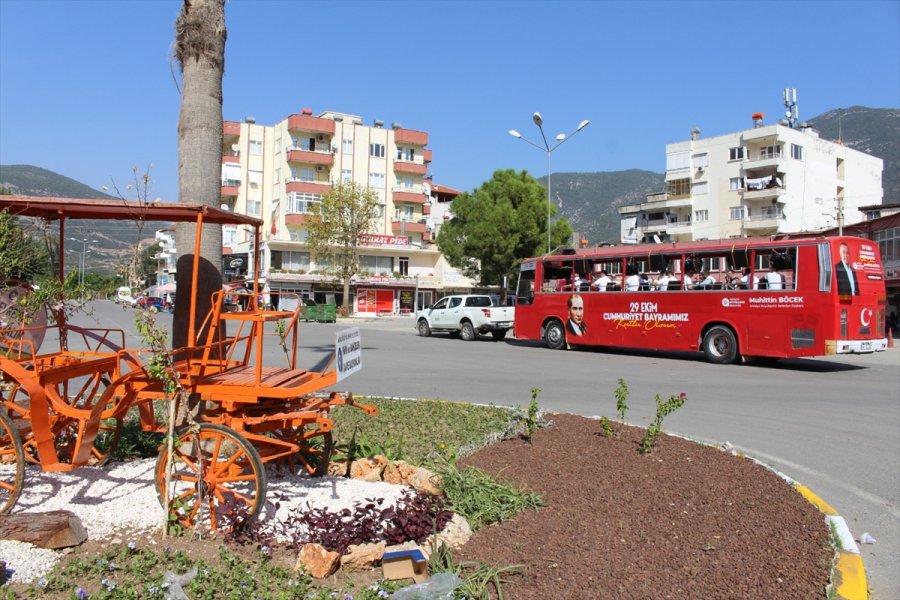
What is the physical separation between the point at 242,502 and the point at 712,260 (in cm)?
1724

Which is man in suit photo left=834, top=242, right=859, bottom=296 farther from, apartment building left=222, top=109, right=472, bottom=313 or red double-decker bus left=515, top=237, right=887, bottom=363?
apartment building left=222, top=109, right=472, bottom=313

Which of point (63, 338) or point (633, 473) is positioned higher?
point (63, 338)

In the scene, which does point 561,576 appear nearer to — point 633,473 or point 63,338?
point 633,473

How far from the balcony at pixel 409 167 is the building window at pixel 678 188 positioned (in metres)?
24.5

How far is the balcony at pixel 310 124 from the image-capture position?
63.2 meters

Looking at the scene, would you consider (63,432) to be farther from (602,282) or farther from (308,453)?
(602,282)

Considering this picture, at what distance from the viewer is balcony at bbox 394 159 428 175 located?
69.0 metres

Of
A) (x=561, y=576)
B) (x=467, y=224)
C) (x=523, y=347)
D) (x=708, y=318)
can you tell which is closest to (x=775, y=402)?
(x=708, y=318)

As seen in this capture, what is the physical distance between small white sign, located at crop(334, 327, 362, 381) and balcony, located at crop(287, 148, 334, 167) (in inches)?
2380

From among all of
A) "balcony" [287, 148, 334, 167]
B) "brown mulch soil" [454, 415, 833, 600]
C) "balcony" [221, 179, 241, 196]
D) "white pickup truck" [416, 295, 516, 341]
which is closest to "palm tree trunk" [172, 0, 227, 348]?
"brown mulch soil" [454, 415, 833, 600]

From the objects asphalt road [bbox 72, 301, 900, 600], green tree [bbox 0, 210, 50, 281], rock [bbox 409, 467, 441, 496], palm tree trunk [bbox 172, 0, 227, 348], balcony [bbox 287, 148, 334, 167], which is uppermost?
balcony [bbox 287, 148, 334, 167]

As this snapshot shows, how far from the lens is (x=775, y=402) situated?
12016 mm

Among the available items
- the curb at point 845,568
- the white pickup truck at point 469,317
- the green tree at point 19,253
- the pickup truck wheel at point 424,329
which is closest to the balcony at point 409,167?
the pickup truck wheel at point 424,329

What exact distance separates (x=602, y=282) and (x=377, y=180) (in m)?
49.7
